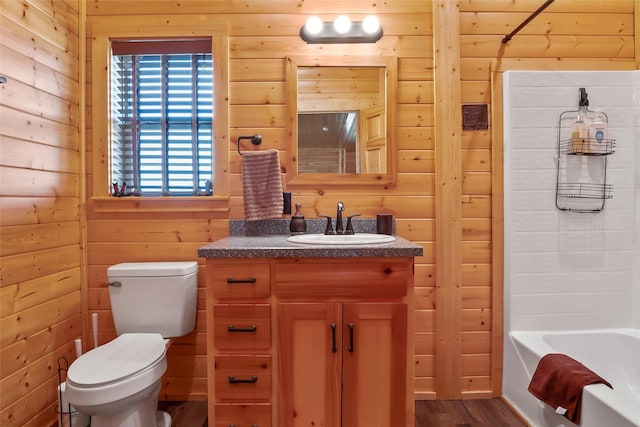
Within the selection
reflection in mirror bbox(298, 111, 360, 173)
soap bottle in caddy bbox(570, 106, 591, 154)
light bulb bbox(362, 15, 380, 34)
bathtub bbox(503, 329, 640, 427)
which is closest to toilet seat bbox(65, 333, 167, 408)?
reflection in mirror bbox(298, 111, 360, 173)

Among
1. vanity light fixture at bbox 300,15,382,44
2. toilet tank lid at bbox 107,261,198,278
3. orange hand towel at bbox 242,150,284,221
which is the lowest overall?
toilet tank lid at bbox 107,261,198,278

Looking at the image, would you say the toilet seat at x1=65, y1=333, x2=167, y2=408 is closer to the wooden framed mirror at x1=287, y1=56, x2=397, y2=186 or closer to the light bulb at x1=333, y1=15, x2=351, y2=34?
the wooden framed mirror at x1=287, y1=56, x2=397, y2=186

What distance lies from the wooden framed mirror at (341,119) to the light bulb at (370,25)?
13cm

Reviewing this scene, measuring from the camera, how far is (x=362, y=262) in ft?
4.44

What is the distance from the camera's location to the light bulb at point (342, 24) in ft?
5.88

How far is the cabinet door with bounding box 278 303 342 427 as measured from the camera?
1.35 m

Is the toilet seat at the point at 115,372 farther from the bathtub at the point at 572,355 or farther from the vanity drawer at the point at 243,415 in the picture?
the bathtub at the point at 572,355

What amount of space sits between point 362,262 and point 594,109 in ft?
5.32

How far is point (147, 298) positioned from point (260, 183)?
811 mm

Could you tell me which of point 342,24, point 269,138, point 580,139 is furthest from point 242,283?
point 580,139

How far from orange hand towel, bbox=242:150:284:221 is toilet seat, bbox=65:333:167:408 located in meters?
0.77

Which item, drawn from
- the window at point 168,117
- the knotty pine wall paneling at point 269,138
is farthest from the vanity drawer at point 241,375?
the window at point 168,117

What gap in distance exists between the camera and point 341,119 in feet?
6.07

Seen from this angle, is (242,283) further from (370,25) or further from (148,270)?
(370,25)
